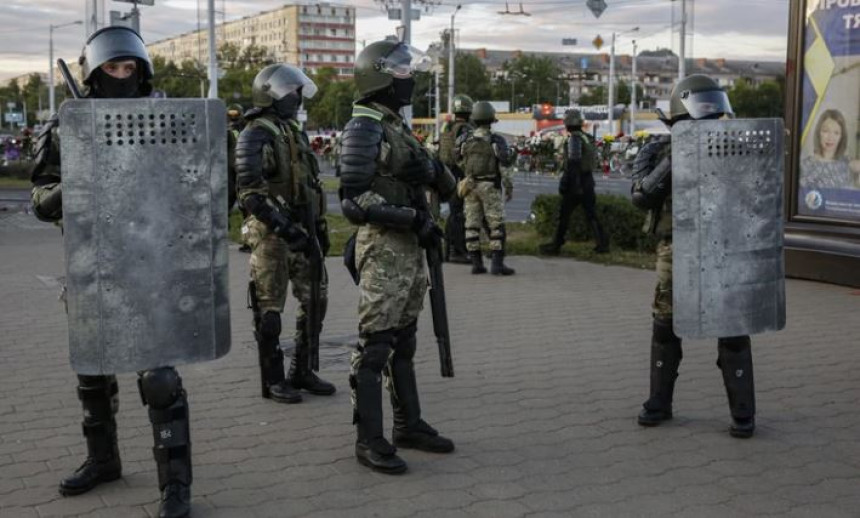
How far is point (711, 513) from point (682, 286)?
1.18 meters

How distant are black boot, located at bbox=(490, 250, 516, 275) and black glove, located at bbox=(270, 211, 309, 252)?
576cm

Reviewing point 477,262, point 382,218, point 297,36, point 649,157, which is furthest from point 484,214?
point 297,36

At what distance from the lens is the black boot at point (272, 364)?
5883 millimetres

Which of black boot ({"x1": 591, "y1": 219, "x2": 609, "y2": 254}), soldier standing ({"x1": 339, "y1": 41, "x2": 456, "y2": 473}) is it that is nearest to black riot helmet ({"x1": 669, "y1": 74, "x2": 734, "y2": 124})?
soldier standing ({"x1": 339, "y1": 41, "x2": 456, "y2": 473})

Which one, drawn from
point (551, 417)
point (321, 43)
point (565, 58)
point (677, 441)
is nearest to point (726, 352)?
point (677, 441)

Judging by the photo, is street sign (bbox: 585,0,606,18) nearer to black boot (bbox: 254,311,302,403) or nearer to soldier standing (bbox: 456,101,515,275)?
soldier standing (bbox: 456,101,515,275)

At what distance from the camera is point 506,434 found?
209 inches

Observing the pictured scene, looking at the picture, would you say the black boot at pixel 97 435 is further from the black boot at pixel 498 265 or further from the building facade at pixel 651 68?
the building facade at pixel 651 68

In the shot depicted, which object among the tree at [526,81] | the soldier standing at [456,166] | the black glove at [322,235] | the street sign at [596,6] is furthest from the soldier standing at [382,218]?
the tree at [526,81]

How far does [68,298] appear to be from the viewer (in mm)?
3742

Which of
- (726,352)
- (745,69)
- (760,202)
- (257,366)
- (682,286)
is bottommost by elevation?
(257,366)

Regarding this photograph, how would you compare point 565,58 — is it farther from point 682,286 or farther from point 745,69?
point 682,286

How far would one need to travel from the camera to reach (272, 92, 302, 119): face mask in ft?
19.6

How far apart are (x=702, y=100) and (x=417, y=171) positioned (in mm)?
1578
